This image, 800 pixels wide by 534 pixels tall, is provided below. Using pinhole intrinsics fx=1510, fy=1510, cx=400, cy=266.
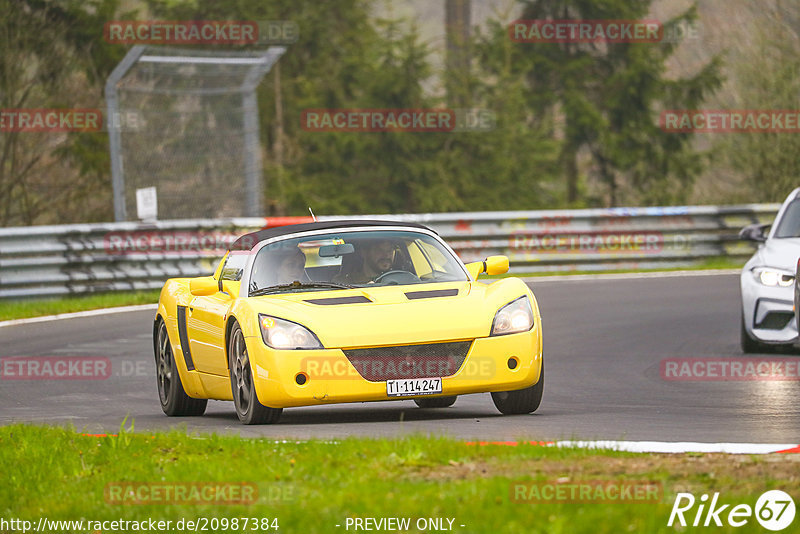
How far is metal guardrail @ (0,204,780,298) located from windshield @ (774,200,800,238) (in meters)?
8.74

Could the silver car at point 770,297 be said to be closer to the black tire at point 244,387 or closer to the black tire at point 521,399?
the black tire at point 521,399

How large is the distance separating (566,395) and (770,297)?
9.87ft

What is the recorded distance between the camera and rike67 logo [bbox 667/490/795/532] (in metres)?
5.62

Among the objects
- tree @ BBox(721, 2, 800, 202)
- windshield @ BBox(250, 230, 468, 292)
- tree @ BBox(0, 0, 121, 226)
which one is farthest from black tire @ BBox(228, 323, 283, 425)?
tree @ BBox(721, 2, 800, 202)

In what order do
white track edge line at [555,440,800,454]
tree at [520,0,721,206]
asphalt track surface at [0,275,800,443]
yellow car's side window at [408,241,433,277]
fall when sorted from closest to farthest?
white track edge line at [555,440,800,454]
asphalt track surface at [0,275,800,443]
yellow car's side window at [408,241,433,277]
tree at [520,0,721,206]

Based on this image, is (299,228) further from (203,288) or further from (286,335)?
(286,335)

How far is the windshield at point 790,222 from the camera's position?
14508 mm

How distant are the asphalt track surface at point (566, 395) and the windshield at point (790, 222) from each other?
1.23 m

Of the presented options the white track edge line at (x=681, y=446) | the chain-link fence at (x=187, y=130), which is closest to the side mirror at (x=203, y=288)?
the white track edge line at (x=681, y=446)

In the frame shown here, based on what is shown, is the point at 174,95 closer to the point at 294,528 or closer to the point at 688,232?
the point at 688,232

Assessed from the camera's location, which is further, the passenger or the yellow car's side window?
the yellow car's side window

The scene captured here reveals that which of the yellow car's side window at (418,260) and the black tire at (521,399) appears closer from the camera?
the black tire at (521,399)

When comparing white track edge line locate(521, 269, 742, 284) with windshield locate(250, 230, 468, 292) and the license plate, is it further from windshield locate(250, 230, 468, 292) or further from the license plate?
the license plate

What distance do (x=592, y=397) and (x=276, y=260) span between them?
8.65ft
